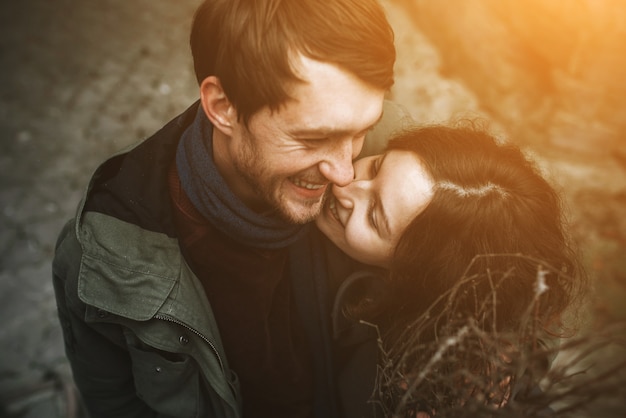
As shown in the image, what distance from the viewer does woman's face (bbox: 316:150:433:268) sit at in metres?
2.12

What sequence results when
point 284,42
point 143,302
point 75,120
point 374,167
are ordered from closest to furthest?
point 284,42 < point 143,302 < point 374,167 < point 75,120

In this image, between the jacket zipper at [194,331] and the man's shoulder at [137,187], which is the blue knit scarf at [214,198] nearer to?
the man's shoulder at [137,187]

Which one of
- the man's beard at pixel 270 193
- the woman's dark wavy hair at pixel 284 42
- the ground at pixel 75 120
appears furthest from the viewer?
the ground at pixel 75 120

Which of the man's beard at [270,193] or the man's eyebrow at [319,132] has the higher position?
the man's eyebrow at [319,132]

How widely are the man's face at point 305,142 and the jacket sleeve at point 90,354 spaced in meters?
0.73

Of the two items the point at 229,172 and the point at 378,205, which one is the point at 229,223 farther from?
the point at 378,205

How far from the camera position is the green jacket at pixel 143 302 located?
194 cm

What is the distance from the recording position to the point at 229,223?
2.09 meters

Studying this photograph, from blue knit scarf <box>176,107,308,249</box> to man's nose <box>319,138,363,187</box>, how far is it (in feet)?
1.00

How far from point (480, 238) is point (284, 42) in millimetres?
1099

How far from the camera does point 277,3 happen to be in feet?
6.15

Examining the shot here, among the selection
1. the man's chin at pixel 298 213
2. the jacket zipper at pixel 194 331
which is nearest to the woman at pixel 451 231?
the man's chin at pixel 298 213

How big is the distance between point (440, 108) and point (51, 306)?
12.3 ft

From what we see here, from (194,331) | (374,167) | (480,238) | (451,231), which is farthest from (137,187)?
(480,238)
